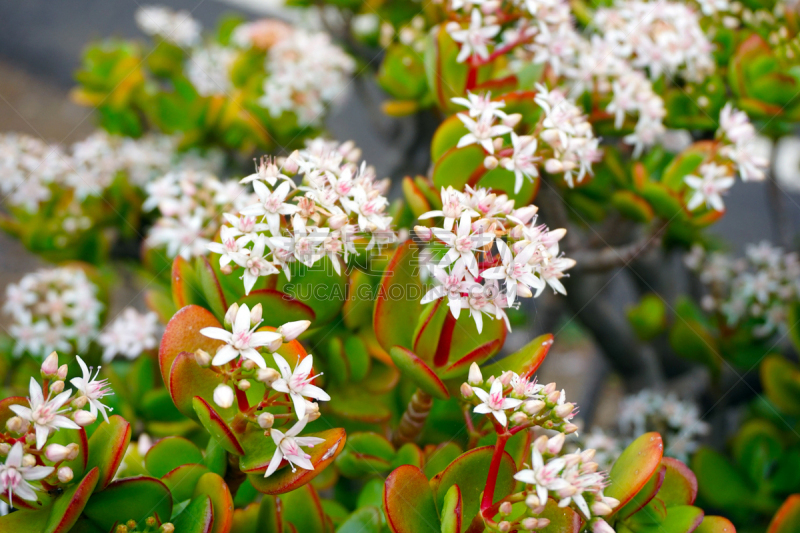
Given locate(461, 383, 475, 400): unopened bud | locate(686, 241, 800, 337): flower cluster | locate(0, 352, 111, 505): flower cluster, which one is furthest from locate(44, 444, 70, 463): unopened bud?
locate(686, 241, 800, 337): flower cluster

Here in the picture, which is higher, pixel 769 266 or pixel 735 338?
pixel 769 266

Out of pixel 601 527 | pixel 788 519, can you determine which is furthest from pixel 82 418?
pixel 788 519

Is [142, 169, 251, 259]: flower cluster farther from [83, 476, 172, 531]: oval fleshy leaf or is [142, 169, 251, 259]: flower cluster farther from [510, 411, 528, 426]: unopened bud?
[510, 411, 528, 426]: unopened bud

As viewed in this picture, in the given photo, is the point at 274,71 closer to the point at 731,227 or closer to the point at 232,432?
the point at 232,432

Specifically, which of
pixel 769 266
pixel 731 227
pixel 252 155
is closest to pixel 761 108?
pixel 769 266

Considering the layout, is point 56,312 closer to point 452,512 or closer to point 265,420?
point 265,420

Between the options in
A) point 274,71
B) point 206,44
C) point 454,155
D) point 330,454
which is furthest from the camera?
point 206,44
